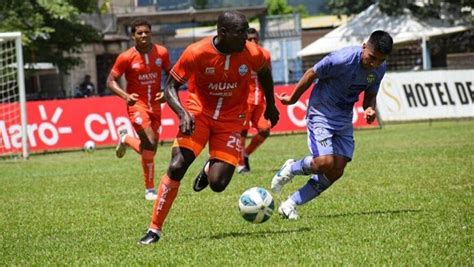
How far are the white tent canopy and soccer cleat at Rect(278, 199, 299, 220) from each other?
1225 inches

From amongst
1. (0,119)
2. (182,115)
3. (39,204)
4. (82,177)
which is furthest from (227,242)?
(0,119)

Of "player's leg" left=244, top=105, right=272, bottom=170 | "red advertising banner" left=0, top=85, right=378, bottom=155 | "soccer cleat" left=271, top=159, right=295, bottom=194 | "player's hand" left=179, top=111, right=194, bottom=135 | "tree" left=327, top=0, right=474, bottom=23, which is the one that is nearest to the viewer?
"player's hand" left=179, top=111, right=194, bottom=135

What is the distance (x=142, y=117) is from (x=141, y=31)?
3.82 feet

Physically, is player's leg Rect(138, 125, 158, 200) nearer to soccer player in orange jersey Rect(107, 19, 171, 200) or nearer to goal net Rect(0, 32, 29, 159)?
soccer player in orange jersey Rect(107, 19, 171, 200)

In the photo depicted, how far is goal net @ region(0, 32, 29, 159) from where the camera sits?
22.4m

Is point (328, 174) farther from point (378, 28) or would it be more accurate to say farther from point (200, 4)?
point (200, 4)

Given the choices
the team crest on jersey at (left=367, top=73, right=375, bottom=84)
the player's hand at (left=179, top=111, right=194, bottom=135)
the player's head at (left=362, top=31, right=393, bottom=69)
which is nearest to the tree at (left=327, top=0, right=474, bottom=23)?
the team crest on jersey at (left=367, top=73, right=375, bottom=84)

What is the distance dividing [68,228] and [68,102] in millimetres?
15782

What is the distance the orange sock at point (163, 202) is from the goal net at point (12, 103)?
Result: 14.2 meters

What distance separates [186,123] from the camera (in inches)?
329

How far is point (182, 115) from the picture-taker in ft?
27.6

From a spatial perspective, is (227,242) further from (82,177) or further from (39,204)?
(82,177)

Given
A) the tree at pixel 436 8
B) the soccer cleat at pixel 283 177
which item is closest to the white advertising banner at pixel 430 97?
the tree at pixel 436 8

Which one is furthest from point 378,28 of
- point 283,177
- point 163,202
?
point 163,202
